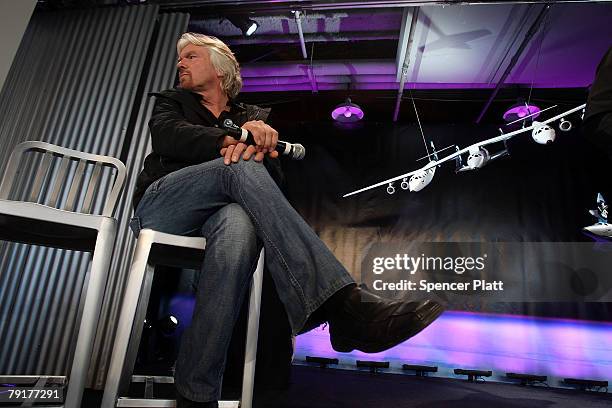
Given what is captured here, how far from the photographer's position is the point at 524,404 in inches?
85.6

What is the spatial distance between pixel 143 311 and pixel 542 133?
4.27m

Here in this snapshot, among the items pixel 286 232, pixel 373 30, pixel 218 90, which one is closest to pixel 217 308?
pixel 286 232

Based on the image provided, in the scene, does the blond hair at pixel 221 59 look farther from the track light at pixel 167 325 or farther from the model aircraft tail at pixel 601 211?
the model aircraft tail at pixel 601 211

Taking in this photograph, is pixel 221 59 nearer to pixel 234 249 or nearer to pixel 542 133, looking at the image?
pixel 234 249

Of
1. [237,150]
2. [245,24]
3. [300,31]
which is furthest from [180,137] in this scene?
[245,24]

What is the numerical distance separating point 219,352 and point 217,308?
0.33 feet

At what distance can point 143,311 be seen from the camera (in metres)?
1.33

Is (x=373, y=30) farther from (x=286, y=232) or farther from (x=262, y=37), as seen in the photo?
(x=286, y=232)

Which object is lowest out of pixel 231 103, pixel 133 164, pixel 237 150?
pixel 237 150

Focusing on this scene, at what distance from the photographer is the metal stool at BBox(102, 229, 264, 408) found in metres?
1.03

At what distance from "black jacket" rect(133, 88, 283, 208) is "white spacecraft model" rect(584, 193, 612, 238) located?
3775 millimetres

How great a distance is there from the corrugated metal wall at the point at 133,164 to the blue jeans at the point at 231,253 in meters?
1.57

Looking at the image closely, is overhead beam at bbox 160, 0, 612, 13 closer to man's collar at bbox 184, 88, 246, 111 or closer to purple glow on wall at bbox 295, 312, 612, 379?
man's collar at bbox 184, 88, 246, 111

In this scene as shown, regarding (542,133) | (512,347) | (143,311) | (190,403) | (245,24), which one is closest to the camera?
(190,403)
